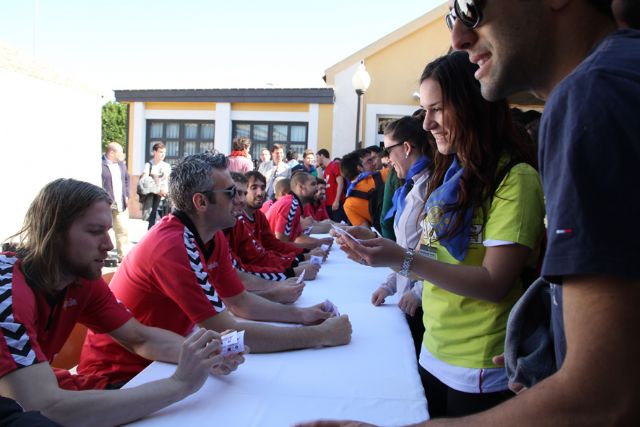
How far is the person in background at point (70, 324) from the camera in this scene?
1.43m

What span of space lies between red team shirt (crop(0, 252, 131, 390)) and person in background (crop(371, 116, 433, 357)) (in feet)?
4.50

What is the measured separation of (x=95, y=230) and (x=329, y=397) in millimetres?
1037

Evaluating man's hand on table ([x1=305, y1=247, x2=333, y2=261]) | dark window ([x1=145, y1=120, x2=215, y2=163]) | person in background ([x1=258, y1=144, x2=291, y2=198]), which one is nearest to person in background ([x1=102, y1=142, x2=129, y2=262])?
person in background ([x1=258, y1=144, x2=291, y2=198])

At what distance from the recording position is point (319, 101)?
14.4 m

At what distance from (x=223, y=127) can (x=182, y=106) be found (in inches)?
63.4

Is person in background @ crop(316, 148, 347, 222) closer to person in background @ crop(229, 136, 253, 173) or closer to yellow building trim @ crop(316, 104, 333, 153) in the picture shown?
person in background @ crop(229, 136, 253, 173)

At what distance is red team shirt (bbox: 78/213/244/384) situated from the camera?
2.18 metres

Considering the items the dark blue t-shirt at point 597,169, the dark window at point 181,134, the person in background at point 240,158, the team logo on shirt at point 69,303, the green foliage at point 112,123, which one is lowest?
the team logo on shirt at point 69,303

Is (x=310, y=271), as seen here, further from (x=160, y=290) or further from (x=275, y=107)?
(x=275, y=107)

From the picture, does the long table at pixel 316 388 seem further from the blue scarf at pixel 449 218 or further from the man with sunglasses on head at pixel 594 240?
the man with sunglasses on head at pixel 594 240

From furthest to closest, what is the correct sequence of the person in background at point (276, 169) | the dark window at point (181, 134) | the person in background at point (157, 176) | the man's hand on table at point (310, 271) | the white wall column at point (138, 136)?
1. the dark window at point (181, 134)
2. the white wall column at point (138, 136)
3. the person in background at point (276, 169)
4. the person in background at point (157, 176)
5. the man's hand on table at point (310, 271)

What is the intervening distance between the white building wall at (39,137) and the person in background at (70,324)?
618 centimetres

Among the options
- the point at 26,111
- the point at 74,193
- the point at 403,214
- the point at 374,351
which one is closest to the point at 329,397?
the point at 374,351

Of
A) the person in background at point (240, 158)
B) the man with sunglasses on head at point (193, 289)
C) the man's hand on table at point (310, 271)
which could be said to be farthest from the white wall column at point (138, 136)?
the man with sunglasses on head at point (193, 289)
